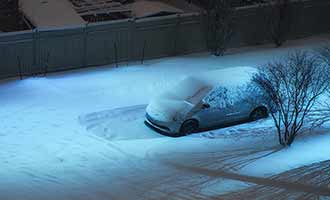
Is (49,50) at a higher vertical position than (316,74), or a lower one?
lower

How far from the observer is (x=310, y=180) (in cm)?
1418

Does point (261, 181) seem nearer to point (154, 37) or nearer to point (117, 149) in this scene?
point (117, 149)

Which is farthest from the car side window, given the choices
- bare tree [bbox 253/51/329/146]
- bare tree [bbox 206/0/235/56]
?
bare tree [bbox 206/0/235/56]

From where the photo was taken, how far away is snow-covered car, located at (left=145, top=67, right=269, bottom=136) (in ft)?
57.4

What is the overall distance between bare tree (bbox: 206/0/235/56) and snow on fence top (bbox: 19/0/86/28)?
4335mm

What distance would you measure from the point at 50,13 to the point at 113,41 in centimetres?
266

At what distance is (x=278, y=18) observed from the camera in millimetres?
25031

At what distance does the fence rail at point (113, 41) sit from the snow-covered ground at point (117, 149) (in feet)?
2.25

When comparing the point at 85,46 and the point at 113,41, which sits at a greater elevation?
the point at 113,41

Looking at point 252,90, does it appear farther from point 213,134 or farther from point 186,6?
point 186,6

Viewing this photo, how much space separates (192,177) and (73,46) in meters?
9.14

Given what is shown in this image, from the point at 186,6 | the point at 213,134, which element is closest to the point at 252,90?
the point at 213,134

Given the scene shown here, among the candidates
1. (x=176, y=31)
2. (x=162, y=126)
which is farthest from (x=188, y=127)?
(x=176, y=31)

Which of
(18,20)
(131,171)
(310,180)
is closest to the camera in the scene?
(310,180)
